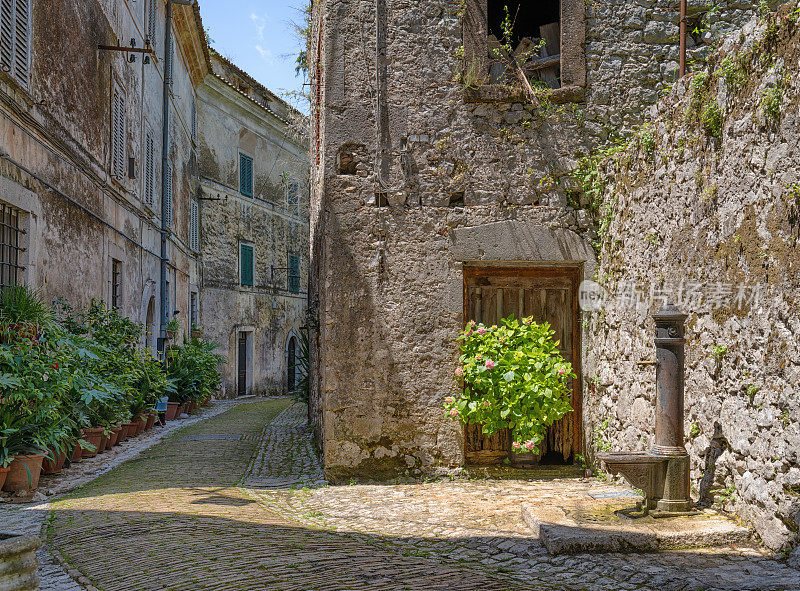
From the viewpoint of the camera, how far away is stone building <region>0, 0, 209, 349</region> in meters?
7.46

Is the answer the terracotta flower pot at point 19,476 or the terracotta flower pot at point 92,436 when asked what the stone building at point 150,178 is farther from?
the terracotta flower pot at point 19,476

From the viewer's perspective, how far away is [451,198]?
22.4ft

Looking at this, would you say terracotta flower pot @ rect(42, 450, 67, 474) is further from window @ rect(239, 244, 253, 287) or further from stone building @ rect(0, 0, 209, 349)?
window @ rect(239, 244, 253, 287)

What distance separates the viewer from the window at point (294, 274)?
2373 cm

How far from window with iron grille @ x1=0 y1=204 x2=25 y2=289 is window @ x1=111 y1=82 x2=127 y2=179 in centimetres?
359

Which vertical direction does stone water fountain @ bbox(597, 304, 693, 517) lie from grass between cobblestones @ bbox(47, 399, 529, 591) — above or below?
above

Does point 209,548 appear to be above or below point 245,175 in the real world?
below

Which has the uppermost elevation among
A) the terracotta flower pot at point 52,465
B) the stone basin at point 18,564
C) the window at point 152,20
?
the window at point 152,20

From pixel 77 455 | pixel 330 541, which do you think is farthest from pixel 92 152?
pixel 330 541

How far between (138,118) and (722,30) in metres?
9.47

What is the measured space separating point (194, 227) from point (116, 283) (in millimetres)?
7545

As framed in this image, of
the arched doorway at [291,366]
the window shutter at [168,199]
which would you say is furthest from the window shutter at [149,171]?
the arched doorway at [291,366]

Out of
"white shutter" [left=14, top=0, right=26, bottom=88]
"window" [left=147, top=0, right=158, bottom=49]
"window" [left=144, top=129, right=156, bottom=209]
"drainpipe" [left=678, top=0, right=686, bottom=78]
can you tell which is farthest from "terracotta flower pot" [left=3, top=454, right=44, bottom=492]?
"window" [left=147, top=0, right=158, bottom=49]

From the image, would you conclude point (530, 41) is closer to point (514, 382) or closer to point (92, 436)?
point (514, 382)
